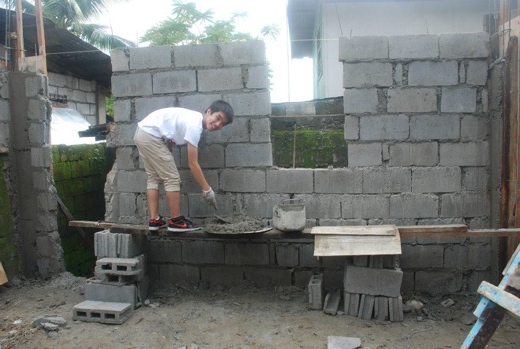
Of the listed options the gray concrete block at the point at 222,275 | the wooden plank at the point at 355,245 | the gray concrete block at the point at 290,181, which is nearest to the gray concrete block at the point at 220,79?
the gray concrete block at the point at 290,181

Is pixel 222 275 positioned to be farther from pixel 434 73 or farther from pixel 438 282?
pixel 434 73

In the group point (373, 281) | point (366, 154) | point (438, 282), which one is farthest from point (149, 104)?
point (438, 282)

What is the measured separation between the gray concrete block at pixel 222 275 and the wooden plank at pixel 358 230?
0.99m

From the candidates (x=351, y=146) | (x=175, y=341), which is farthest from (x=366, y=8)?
(x=175, y=341)

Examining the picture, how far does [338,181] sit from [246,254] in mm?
1119

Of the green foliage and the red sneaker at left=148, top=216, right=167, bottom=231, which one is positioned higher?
the green foliage

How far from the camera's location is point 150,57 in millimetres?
4184

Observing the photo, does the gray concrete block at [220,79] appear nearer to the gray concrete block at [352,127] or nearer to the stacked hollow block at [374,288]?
the gray concrete block at [352,127]

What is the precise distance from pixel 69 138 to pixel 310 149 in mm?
5119

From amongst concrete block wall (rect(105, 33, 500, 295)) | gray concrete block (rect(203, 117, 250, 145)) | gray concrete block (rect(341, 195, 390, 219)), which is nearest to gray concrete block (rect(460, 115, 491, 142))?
concrete block wall (rect(105, 33, 500, 295))

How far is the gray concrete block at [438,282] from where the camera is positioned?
13.1 feet

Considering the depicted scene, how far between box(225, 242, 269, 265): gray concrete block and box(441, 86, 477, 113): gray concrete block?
2.09 meters

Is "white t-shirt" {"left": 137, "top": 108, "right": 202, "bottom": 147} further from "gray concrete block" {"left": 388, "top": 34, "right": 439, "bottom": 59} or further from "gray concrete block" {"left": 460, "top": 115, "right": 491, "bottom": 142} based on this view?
"gray concrete block" {"left": 460, "top": 115, "right": 491, "bottom": 142}

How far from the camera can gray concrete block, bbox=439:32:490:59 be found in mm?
3826
